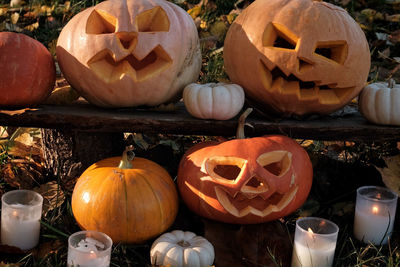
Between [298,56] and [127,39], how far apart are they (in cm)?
83

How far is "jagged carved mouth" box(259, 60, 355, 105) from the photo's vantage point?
104 inches

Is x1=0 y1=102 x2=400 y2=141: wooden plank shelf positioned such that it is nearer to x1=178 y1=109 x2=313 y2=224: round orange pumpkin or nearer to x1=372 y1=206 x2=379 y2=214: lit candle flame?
x1=178 y1=109 x2=313 y2=224: round orange pumpkin

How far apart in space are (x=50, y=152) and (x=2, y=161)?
16.2 inches

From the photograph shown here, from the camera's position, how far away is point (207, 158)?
2.41 meters

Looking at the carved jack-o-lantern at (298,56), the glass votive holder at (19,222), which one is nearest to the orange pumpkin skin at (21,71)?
the glass votive holder at (19,222)

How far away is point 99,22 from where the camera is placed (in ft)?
8.58

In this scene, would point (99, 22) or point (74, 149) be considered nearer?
point (99, 22)

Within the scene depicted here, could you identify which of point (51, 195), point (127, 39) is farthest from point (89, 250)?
point (127, 39)

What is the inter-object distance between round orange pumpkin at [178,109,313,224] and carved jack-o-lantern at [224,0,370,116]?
1.01ft

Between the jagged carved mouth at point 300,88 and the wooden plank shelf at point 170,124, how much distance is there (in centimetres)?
13

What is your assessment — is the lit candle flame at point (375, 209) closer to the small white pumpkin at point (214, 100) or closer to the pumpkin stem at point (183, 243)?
the small white pumpkin at point (214, 100)

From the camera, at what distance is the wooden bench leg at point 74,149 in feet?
9.21

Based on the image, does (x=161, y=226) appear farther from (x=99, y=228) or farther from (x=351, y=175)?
(x=351, y=175)

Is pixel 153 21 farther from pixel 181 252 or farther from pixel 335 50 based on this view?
pixel 181 252
